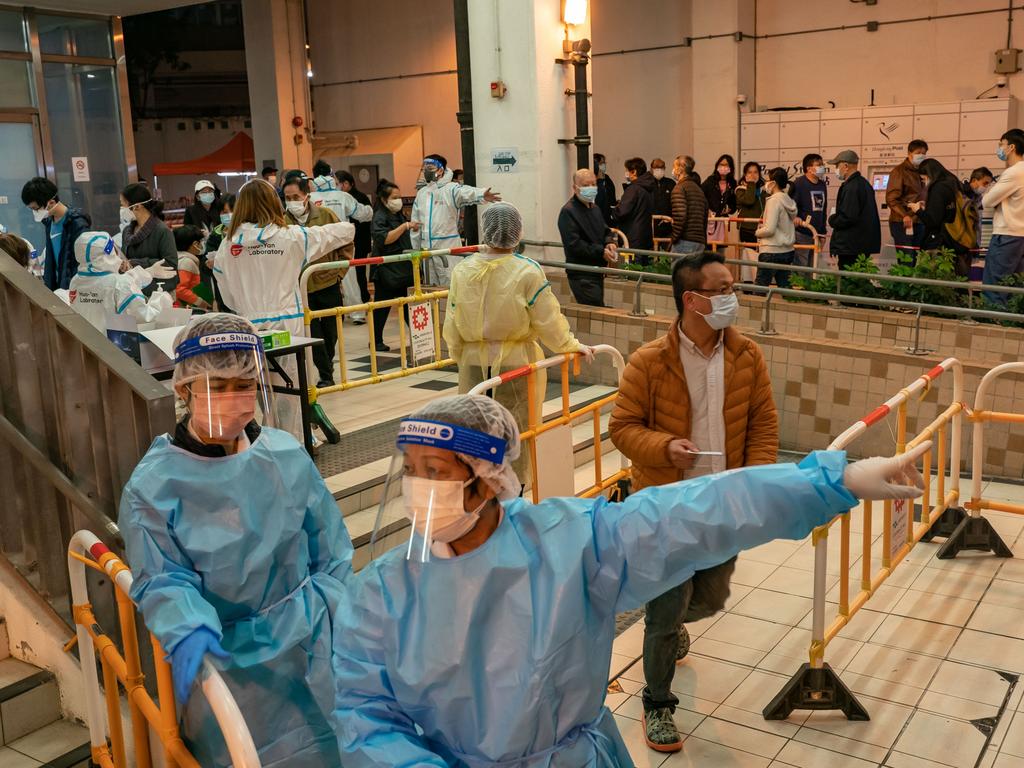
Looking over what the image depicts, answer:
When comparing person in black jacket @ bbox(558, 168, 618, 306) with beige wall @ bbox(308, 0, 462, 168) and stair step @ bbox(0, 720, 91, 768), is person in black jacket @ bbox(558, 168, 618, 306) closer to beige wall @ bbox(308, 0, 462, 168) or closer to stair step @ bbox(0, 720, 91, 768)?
stair step @ bbox(0, 720, 91, 768)

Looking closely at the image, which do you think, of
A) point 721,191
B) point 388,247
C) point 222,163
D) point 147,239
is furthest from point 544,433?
point 222,163

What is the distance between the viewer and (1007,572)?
231 inches

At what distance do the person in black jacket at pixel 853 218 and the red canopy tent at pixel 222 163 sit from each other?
12624 millimetres

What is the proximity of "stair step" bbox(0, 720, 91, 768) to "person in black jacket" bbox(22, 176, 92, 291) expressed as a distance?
173 inches

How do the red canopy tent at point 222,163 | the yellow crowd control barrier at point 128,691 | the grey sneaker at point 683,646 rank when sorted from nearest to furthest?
the yellow crowd control barrier at point 128,691
the grey sneaker at point 683,646
the red canopy tent at point 222,163

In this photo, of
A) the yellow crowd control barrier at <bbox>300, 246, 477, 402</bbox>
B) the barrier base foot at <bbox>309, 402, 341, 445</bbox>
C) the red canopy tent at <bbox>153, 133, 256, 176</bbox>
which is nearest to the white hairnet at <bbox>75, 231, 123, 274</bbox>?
the yellow crowd control barrier at <bbox>300, 246, 477, 402</bbox>

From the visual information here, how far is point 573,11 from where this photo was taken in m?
9.87

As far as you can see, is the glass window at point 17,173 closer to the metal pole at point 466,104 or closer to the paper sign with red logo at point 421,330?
the metal pole at point 466,104

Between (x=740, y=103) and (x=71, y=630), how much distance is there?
13.5 meters

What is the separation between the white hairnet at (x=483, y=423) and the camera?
235cm

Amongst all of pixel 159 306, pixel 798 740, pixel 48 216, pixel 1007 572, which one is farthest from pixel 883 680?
pixel 48 216

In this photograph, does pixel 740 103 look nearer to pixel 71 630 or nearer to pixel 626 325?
pixel 626 325

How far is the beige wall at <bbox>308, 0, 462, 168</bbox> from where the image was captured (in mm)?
18219

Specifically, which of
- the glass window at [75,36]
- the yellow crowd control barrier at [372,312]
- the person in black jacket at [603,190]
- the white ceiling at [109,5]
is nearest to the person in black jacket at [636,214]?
the person in black jacket at [603,190]
